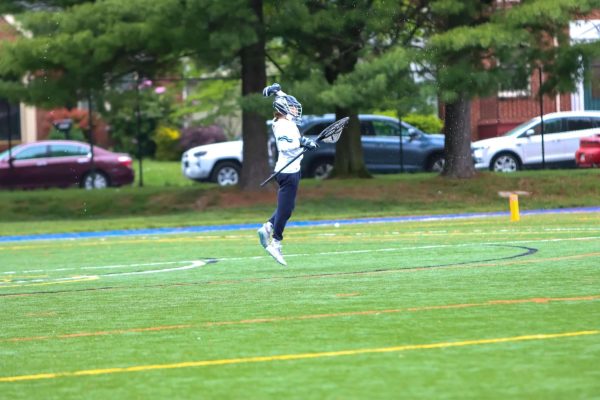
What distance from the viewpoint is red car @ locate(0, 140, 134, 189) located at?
4003 cm

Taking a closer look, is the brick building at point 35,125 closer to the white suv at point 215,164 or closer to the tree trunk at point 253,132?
the white suv at point 215,164

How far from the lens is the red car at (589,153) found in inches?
1470

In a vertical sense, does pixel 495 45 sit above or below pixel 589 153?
above

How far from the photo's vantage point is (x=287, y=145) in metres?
15.4

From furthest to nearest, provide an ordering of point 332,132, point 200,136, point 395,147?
point 200,136 → point 395,147 → point 332,132

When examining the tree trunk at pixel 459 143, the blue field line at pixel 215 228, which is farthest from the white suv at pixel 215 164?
the blue field line at pixel 215 228

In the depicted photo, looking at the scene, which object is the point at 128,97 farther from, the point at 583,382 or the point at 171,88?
the point at 583,382

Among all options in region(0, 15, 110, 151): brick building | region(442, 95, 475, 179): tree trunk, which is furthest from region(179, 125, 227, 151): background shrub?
region(442, 95, 475, 179): tree trunk

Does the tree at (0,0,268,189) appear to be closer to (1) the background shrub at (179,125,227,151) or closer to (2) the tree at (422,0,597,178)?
(2) the tree at (422,0,597,178)

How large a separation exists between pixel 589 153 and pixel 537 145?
6.73 feet

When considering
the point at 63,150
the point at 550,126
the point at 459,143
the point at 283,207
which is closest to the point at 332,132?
the point at 283,207

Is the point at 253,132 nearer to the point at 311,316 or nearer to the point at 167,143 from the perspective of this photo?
the point at 167,143

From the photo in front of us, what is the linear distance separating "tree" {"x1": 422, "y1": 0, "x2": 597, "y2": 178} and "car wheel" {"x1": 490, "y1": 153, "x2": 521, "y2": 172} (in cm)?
684

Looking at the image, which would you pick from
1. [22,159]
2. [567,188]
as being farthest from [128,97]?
[567,188]
